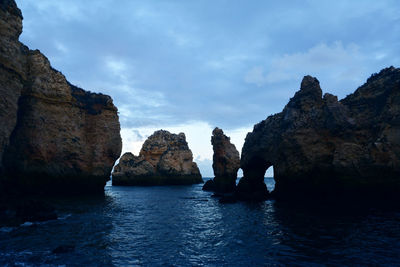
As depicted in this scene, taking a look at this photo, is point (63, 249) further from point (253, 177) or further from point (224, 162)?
point (224, 162)

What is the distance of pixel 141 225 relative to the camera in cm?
1842

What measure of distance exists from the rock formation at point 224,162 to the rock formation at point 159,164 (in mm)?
27704

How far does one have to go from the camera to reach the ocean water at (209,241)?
419 inches

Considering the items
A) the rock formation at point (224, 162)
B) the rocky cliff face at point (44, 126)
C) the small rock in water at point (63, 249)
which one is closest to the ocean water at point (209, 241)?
the small rock in water at point (63, 249)

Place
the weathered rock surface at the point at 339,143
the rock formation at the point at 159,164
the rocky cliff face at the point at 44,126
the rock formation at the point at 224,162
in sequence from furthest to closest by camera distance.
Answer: the rock formation at the point at 159,164, the rock formation at the point at 224,162, the rocky cliff face at the point at 44,126, the weathered rock surface at the point at 339,143

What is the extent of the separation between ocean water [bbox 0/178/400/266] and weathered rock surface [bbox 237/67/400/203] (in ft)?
12.4

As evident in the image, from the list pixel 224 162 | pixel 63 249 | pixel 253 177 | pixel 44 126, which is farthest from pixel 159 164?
pixel 63 249

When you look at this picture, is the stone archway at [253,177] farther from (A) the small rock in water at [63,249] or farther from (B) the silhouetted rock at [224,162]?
(A) the small rock in water at [63,249]

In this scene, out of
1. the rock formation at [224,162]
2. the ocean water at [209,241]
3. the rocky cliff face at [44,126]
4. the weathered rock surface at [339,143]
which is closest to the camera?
the ocean water at [209,241]

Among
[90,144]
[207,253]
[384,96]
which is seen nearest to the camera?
[207,253]

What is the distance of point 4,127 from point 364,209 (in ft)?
114

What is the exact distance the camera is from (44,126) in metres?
31.7

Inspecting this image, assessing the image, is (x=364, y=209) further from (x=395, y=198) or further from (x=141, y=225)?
(x=141, y=225)

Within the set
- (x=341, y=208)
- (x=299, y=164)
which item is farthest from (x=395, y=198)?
(x=299, y=164)
